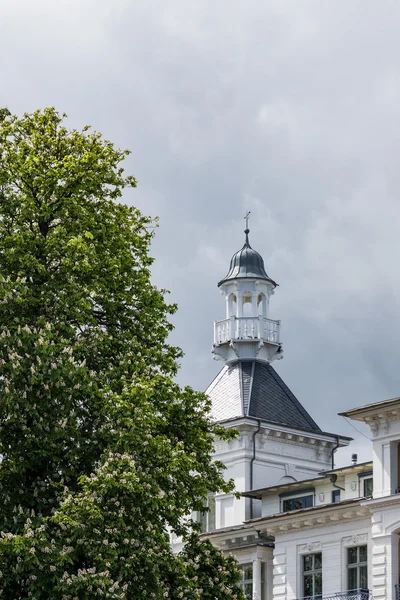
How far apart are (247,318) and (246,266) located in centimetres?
265

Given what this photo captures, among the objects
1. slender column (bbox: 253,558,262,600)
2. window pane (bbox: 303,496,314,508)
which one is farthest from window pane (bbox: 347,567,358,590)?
slender column (bbox: 253,558,262,600)

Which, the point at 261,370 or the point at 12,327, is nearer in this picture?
the point at 12,327

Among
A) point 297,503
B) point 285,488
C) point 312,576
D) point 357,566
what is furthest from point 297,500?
point 357,566

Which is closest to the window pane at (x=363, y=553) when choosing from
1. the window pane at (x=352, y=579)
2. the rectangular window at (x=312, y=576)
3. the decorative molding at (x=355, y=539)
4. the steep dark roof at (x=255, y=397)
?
the decorative molding at (x=355, y=539)

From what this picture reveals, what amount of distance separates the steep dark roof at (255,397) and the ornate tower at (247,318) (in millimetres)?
547

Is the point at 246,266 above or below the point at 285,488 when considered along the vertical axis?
above

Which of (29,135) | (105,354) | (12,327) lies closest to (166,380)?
(105,354)

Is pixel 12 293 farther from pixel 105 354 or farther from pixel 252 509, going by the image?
pixel 252 509

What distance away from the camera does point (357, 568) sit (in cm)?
4691

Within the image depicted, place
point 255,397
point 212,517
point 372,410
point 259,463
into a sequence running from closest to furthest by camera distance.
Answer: point 372,410 < point 212,517 < point 259,463 < point 255,397

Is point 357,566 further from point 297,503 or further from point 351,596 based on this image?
point 297,503

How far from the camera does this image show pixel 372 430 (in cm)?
4650

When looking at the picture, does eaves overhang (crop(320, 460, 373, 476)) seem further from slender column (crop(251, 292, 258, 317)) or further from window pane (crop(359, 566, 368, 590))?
slender column (crop(251, 292, 258, 317))

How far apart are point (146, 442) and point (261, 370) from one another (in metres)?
26.7
